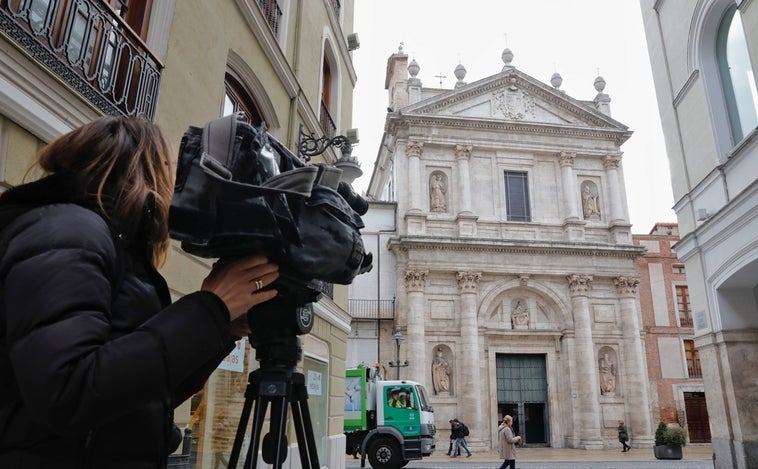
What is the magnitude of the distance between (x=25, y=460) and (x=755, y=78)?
A: 1118 cm

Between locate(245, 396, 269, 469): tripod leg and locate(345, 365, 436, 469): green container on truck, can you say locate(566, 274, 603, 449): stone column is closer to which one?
locate(345, 365, 436, 469): green container on truck

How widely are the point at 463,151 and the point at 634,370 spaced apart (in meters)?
12.6

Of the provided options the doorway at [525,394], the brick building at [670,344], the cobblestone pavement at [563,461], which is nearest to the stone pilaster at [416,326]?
the cobblestone pavement at [563,461]

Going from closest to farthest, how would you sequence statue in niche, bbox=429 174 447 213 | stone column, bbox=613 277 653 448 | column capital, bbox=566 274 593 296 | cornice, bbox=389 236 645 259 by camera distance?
stone column, bbox=613 277 653 448, cornice, bbox=389 236 645 259, column capital, bbox=566 274 593 296, statue in niche, bbox=429 174 447 213

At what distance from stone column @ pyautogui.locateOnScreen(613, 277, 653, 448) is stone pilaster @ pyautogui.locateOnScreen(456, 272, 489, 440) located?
653cm

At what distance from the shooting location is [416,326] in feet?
77.3

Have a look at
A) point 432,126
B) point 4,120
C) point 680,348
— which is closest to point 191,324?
point 4,120

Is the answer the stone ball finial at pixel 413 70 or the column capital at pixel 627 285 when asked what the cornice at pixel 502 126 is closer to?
the stone ball finial at pixel 413 70

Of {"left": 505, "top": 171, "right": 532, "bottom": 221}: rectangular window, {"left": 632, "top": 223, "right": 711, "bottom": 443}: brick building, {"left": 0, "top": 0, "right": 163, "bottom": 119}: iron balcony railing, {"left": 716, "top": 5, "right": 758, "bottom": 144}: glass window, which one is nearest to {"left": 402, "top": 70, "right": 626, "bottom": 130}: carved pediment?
{"left": 505, "top": 171, "right": 532, "bottom": 221}: rectangular window

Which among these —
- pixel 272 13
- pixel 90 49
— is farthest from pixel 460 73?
pixel 90 49

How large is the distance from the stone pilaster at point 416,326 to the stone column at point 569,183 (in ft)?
25.9

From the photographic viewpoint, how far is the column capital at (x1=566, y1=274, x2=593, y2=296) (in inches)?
979

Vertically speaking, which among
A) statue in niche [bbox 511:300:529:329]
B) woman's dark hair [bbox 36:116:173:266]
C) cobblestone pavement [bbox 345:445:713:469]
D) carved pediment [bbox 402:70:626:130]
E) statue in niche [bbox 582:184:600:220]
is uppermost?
carved pediment [bbox 402:70:626:130]

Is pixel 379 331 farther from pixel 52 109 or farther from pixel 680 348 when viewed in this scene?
pixel 52 109
